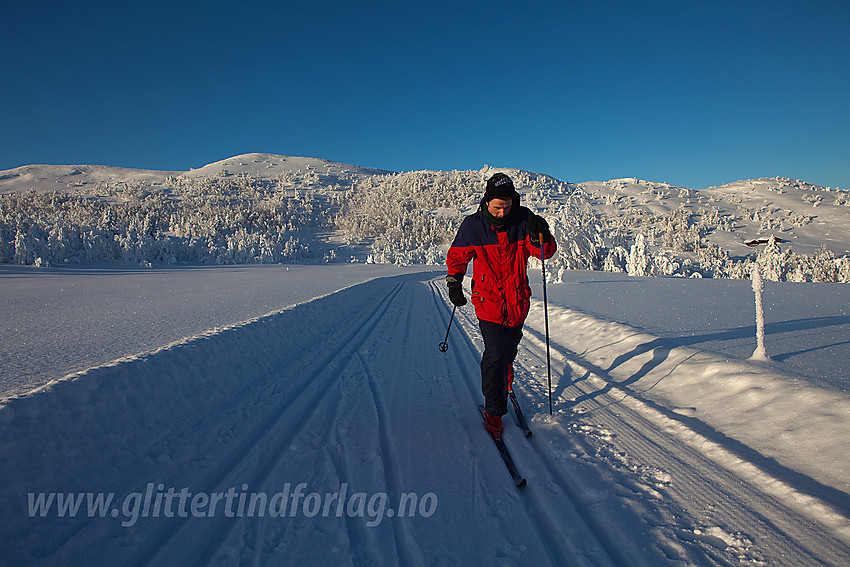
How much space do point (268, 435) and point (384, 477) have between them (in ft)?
4.30

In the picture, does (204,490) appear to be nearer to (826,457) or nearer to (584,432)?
(584,432)

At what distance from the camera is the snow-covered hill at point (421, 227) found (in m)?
31.2

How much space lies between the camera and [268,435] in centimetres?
328

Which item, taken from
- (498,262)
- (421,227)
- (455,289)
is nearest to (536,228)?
(498,262)

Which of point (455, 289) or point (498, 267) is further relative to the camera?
point (455, 289)

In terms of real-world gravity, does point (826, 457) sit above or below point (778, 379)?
below

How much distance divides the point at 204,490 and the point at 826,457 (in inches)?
179

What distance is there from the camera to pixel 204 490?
8.36 feet

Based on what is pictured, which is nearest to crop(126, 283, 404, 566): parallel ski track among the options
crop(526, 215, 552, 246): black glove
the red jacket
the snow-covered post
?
the red jacket

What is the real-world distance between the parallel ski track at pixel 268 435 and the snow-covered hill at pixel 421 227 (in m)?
5.78

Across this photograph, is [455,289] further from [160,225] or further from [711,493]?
[160,225]

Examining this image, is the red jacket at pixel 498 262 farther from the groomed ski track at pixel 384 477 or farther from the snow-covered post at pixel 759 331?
the snow-covered post at pixel 759 331

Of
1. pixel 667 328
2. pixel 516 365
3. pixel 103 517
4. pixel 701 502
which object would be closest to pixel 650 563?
pixel 701 502

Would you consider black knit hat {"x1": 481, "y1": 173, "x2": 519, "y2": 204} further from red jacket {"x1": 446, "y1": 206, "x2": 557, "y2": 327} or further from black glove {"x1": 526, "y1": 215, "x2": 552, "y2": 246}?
black glove {"x1": 526, "y1": 215, "x2": 552, "y2": 246}
